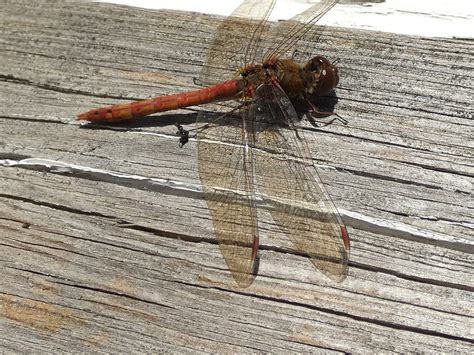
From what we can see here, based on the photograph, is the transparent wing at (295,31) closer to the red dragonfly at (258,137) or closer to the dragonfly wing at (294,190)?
the red dragonfly at (258,137)

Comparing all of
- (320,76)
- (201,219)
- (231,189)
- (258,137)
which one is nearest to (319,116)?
(320,76)

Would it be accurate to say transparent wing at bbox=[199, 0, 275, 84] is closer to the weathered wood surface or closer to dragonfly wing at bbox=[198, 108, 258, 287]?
the weathered wood surface

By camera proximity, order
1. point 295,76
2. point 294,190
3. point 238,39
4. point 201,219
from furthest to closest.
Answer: point 238,39
point 295,76
point 294,190
point 201,219

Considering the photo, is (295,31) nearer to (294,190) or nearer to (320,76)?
(320,76)

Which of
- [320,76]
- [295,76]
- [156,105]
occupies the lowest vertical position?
[156,105]

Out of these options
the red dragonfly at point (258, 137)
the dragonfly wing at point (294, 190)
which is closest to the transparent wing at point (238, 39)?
the red dragonfly at point (258, 137)

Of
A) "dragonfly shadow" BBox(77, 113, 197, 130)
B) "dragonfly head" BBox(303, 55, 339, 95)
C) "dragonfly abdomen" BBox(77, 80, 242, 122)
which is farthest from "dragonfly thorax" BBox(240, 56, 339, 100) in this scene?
"dragonfly shadow" BBox(77, 113, 197, 130)
